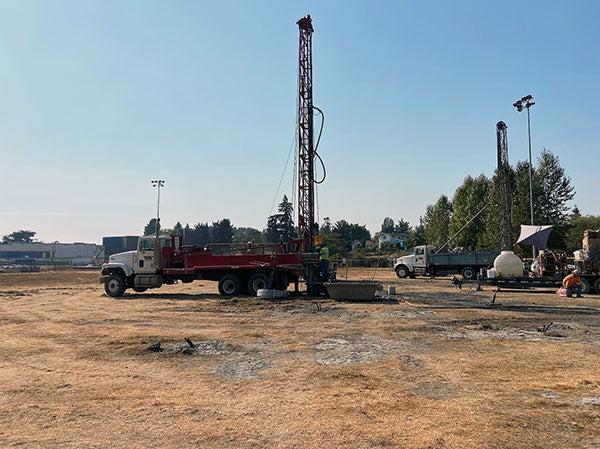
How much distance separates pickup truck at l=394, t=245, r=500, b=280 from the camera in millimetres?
41219

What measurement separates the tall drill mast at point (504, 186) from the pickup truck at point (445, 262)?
42.5 ft

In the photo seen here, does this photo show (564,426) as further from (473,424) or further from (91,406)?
(91,406)

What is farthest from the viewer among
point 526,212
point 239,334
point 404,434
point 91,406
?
point 526,212

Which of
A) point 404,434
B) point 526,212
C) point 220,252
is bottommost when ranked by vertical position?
point 404,434

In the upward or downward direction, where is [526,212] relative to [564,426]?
upward

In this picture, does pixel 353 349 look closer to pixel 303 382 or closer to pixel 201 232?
pixel 303 382

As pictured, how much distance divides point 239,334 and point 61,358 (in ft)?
13.8

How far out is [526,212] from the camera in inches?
2079

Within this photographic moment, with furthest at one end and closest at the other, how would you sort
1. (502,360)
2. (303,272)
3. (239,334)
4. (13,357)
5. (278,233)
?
1. (278,233)
2. (303,272)
3. (239,334)
4. (13,357)
5. (502,360)

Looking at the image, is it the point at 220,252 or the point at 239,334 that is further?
the point at 220,252

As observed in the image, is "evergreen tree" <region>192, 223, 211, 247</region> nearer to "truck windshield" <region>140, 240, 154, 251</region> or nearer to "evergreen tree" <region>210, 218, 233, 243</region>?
"evergreen tree" <region>210, 218, 233, 243</region>

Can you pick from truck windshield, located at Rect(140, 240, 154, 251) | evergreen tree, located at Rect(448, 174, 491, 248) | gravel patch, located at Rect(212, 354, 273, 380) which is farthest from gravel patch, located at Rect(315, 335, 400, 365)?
evergreen tree, located at Rect(448, 174, 491, 248)

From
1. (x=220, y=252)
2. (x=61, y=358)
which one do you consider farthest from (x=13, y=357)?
(x=220, y=252)

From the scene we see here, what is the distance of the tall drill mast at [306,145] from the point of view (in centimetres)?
3103
